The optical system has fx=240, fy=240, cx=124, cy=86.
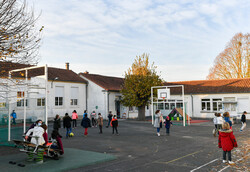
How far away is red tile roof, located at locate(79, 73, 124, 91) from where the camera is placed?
3527 cm

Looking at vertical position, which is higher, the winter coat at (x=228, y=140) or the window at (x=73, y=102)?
the window at (x=73, y=102)

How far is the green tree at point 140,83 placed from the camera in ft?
98.5

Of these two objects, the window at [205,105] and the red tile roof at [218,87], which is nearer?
the red tile roof at [218,87]

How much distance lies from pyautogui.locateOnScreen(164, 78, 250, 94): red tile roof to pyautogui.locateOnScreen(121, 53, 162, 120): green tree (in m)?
9.12

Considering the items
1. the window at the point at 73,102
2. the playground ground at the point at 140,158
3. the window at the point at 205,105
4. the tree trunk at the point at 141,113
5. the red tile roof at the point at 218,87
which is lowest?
the playground ground at the point at 140,158

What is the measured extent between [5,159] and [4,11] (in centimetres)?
594

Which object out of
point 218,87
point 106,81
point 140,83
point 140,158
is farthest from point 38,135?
point 218,87

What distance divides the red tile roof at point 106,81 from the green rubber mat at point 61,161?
76.7 feet

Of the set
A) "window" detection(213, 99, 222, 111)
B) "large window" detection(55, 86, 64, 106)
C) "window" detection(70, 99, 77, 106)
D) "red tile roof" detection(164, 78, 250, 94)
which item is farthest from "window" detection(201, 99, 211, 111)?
"large window" detection(55, 86, 64, 106)

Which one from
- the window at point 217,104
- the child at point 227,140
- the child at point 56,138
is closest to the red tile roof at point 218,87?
the window at point 217,104

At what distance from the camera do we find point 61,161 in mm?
9281

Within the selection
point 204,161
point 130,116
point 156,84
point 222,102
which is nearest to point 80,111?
point 130,116

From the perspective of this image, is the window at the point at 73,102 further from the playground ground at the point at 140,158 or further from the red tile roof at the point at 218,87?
the playground ground at the point at 140,158

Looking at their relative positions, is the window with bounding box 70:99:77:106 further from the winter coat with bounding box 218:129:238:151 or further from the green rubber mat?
the winter coat with bounding box 218:129:238:151
